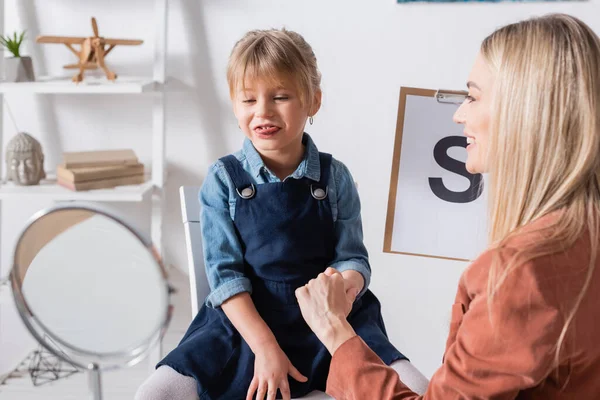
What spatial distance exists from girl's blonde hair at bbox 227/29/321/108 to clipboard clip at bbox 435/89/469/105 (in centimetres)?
71

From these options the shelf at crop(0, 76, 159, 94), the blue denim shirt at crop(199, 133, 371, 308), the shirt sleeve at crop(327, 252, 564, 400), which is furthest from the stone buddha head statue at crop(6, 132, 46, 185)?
the shirt sleeve at crop(327, 252, 564, 400)

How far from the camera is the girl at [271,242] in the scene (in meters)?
1.31

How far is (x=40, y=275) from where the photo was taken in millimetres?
805

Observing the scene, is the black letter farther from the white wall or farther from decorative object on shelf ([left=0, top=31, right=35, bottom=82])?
decorative object on shelf ([left=0, top=31, right=35, bottom=82])

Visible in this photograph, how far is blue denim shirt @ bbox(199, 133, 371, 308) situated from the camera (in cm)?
138

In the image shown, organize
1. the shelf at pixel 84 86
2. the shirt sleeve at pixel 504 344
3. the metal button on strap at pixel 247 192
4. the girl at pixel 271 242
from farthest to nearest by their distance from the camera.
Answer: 1. the shelf at pixel 84 86
2. the metal button on strap at pixel 247 192
3. the girl at pixel 271 242
4. the shirt sleeve at pixel 504 344

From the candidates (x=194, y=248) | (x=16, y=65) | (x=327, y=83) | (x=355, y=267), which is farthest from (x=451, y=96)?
(x=16, y=65)

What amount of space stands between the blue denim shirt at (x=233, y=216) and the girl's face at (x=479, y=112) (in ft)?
1.37

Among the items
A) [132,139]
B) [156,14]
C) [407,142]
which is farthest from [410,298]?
[156,14]

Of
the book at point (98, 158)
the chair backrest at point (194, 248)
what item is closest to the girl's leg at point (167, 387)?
the chair backrest at point (194, 248)

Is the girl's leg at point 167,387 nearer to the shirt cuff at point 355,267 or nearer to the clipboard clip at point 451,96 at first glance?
the shirt cuff at point 355,267

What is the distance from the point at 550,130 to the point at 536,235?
0.47 ft

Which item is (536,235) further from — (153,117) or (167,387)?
(153,117)

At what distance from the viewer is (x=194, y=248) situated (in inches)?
60.2
